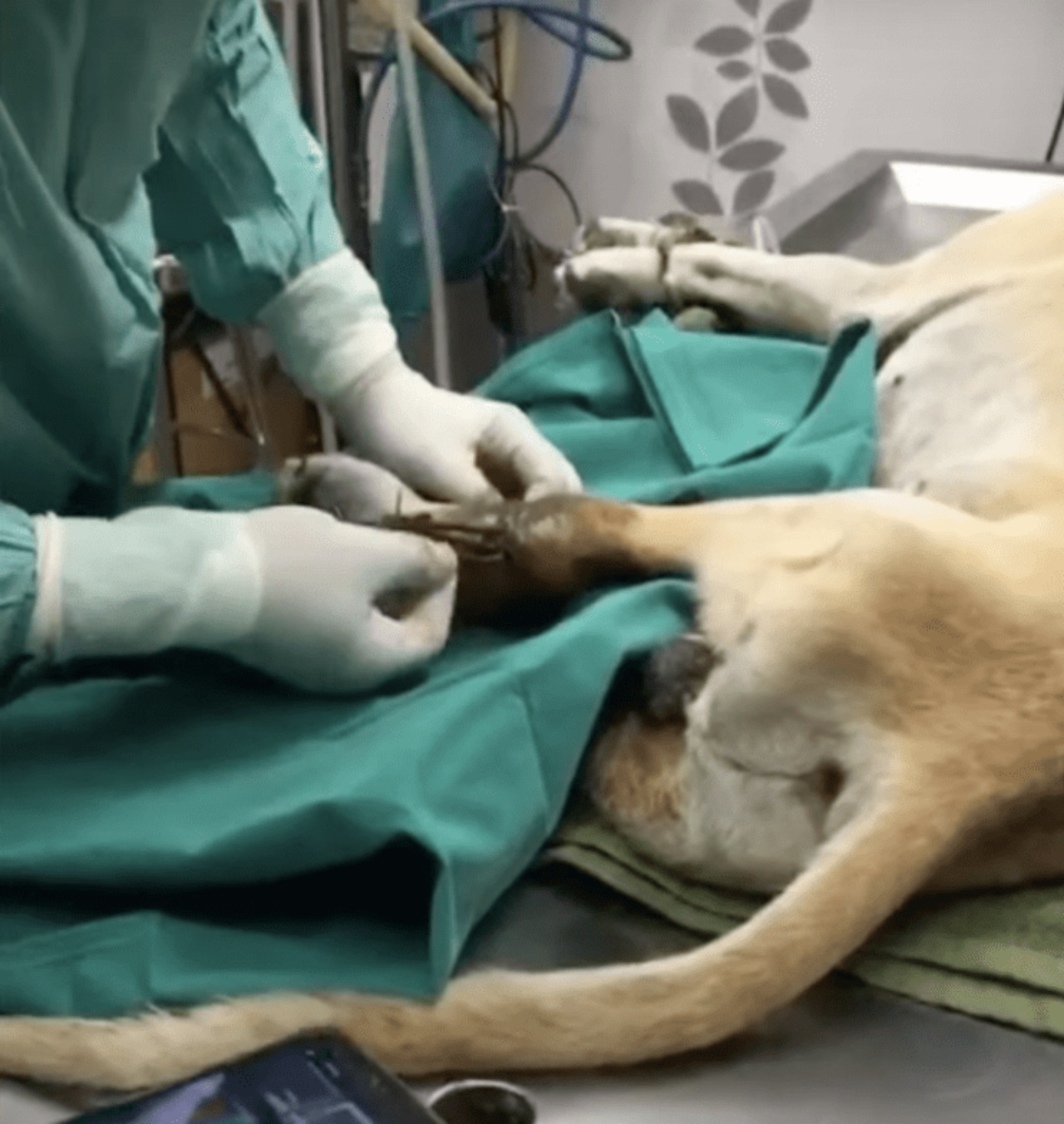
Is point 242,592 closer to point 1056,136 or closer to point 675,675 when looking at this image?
point 675,675

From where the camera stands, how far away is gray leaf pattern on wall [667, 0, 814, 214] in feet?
7.90

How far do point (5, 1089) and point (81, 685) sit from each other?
21 cm

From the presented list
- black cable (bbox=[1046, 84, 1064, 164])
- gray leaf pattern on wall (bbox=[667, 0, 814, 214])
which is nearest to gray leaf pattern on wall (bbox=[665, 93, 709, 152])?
gray leaf pattern on wall (bbox=[667, 0, 814, 214])

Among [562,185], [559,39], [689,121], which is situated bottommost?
[562,185]

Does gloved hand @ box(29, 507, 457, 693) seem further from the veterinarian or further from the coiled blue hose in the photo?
the coiled blue hose

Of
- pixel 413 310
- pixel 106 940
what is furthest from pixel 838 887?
pixel 413 310

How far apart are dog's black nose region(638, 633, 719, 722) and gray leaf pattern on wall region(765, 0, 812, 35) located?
5.98ft

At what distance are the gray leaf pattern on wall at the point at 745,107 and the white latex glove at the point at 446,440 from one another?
1.58 metres

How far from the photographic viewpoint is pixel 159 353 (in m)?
0.96

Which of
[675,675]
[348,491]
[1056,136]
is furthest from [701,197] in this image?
[675,675]

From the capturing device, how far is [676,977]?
668mm

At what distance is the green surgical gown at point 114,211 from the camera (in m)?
0.76

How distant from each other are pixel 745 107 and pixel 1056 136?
47cm

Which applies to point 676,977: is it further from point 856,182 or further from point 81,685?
point 856,182
